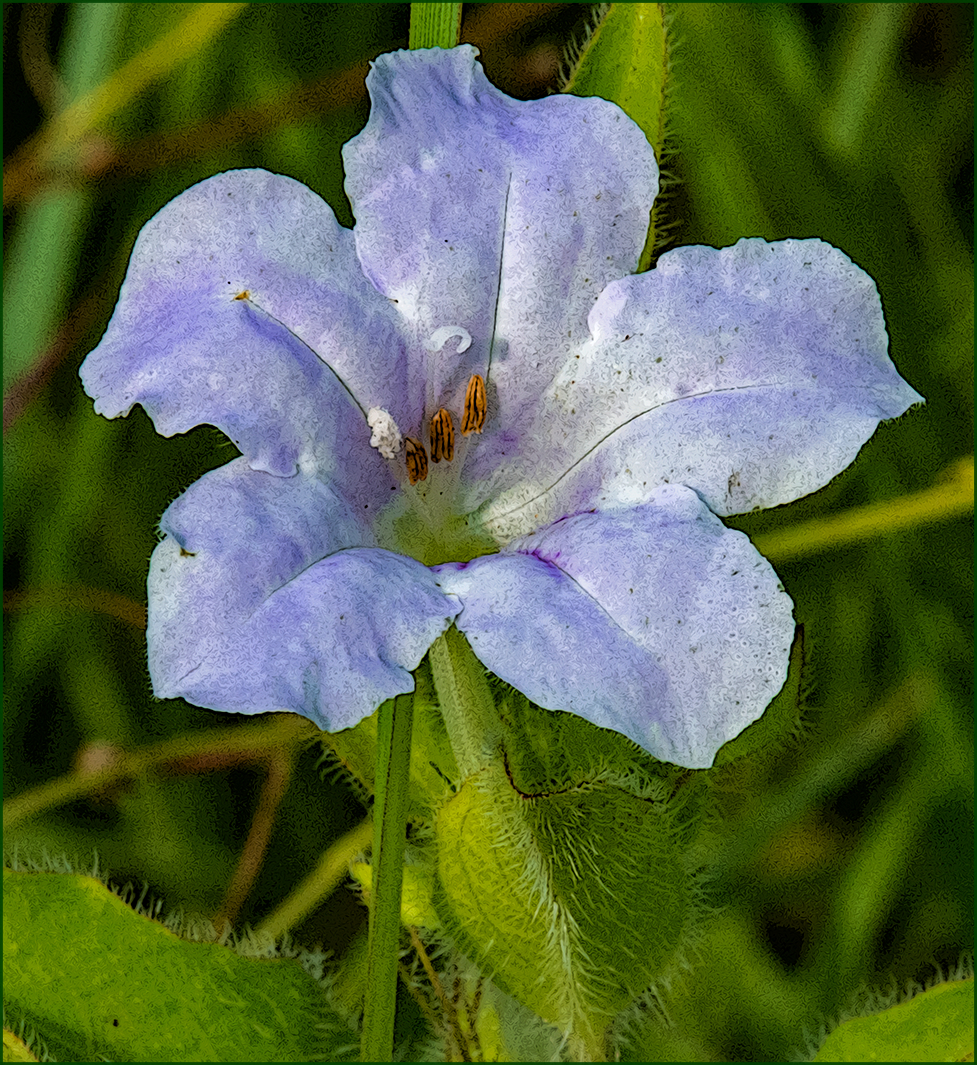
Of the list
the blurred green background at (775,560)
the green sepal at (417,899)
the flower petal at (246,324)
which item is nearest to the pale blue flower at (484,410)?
the flower petal at (246,324)

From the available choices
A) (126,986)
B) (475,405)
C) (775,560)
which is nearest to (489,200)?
(475,405)

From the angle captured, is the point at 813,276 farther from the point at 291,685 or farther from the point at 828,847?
the point at 828,847

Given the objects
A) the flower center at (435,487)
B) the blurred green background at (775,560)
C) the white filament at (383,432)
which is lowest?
the blurred green background at (775,560)

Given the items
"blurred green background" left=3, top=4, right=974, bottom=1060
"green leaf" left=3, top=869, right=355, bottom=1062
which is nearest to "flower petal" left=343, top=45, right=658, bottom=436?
"green leaf" left=3, top=869, right=355, bottom=1062

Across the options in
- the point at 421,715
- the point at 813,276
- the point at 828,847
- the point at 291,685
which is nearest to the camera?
the point at 291,685

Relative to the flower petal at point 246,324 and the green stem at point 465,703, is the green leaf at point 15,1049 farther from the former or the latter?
the flower petal at point 246,324

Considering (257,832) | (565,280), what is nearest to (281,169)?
(257,832)

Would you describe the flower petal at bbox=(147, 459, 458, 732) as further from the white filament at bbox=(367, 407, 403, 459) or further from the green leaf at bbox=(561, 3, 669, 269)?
the green leaf at bbox=(561, 3, 669, 269)
